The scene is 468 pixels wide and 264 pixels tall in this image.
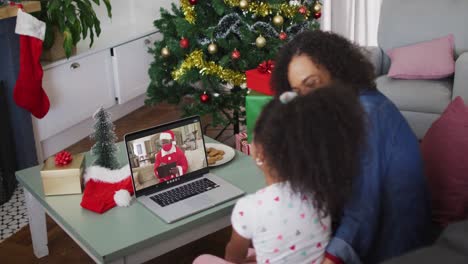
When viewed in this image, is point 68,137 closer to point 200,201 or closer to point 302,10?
point 302,10

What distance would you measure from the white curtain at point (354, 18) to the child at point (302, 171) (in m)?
2.79

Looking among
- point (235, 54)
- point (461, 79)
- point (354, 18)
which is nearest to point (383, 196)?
point (461, 79)

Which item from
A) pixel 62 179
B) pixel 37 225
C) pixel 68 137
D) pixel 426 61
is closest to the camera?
pixel 62 179

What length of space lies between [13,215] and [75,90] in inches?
39.9

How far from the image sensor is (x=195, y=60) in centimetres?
309

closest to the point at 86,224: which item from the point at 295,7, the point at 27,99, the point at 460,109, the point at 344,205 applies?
the point at 344,205

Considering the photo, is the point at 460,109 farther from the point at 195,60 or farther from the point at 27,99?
the point at 27,99

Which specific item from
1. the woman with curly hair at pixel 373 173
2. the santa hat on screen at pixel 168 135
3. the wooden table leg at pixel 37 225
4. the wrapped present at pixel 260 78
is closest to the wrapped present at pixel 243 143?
the wrapped present at pixel 260 78

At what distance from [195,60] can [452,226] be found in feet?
7.02

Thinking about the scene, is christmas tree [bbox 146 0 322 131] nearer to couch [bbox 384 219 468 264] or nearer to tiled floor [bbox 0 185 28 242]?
tiled floor [bbox 0 185 28 242]

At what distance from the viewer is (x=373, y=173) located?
4.58 ft

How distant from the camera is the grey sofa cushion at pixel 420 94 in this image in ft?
9.11

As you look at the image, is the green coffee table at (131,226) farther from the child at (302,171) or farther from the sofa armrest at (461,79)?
the sofa armrest at (461,79)

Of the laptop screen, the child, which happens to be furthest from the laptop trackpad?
the child
